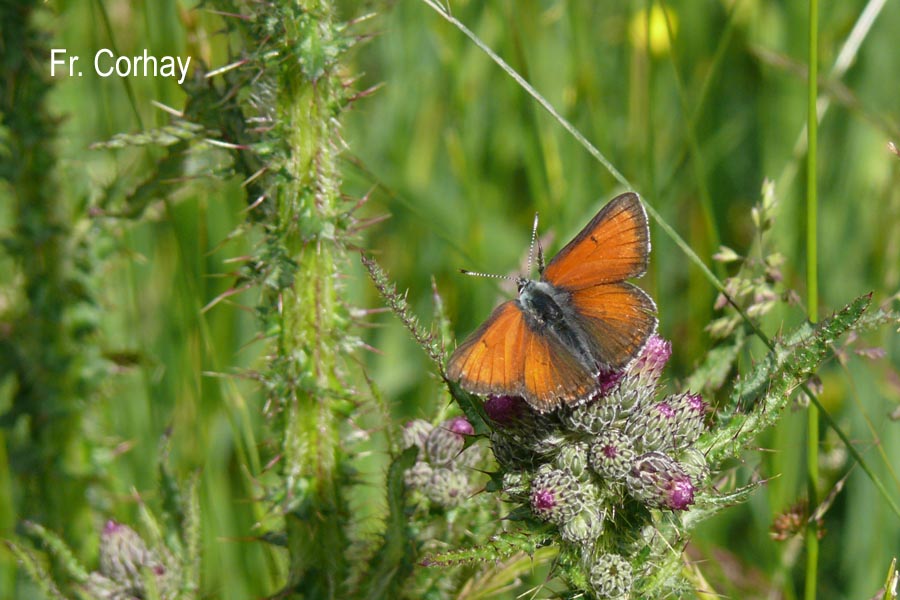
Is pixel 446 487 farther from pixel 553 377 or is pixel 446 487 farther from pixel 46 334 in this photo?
pixel 46 334

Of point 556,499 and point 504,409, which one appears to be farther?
point 504,409

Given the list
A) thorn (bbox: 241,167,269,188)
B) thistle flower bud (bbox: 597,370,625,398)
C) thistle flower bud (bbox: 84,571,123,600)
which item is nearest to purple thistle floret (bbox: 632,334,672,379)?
thistle flower bud (bbox: 597,370,625,398)

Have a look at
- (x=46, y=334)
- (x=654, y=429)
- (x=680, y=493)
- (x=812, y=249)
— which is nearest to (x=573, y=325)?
(x=654, y=429)

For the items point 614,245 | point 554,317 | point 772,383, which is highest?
point 614,245

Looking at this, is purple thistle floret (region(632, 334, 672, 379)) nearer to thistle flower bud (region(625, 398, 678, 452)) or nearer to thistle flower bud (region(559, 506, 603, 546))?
thistle flower bud (region(625, 398, 678, 452))

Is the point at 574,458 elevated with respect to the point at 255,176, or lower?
lower

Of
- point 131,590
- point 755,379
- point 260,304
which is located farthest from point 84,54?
point 755,379
